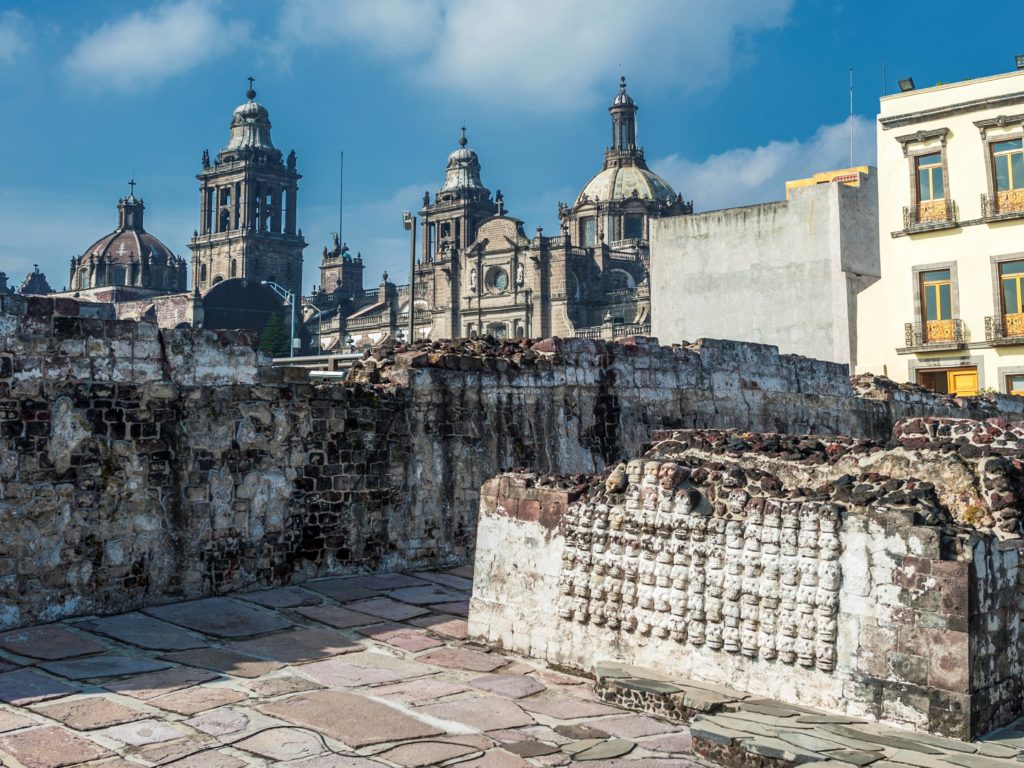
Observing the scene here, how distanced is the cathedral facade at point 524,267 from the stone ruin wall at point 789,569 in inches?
1893

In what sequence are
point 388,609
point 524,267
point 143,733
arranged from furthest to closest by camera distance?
point 524,267, point 388,609, point 143,733

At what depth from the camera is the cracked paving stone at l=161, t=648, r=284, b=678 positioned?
263 inches

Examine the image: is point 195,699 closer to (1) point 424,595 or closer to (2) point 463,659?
(2) point 463,659

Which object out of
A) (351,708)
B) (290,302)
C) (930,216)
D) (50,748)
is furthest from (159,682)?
(290,302)

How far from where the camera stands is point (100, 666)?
668 centimetres

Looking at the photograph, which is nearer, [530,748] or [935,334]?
[530,748]

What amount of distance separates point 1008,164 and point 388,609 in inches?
635

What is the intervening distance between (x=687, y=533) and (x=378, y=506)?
4.03m

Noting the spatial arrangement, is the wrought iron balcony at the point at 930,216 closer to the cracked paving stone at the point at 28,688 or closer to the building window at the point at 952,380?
the building window at the point at 952,380

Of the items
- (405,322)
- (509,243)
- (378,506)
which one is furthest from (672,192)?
(378,506)

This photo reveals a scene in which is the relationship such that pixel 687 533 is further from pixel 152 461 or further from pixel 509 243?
pixel 509 243

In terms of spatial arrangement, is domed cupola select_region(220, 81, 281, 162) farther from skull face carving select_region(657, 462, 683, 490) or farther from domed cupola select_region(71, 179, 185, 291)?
skull face carving select_region(657, 462, 683, 490)

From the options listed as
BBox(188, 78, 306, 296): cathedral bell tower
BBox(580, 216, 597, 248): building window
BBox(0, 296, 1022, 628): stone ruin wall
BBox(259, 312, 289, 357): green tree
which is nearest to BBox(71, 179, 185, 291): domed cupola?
BBox(188, 78, 306, 296): cathedral bell tower

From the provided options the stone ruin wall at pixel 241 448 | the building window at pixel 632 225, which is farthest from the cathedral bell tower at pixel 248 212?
the stone ruin wall at pixel 241 448
